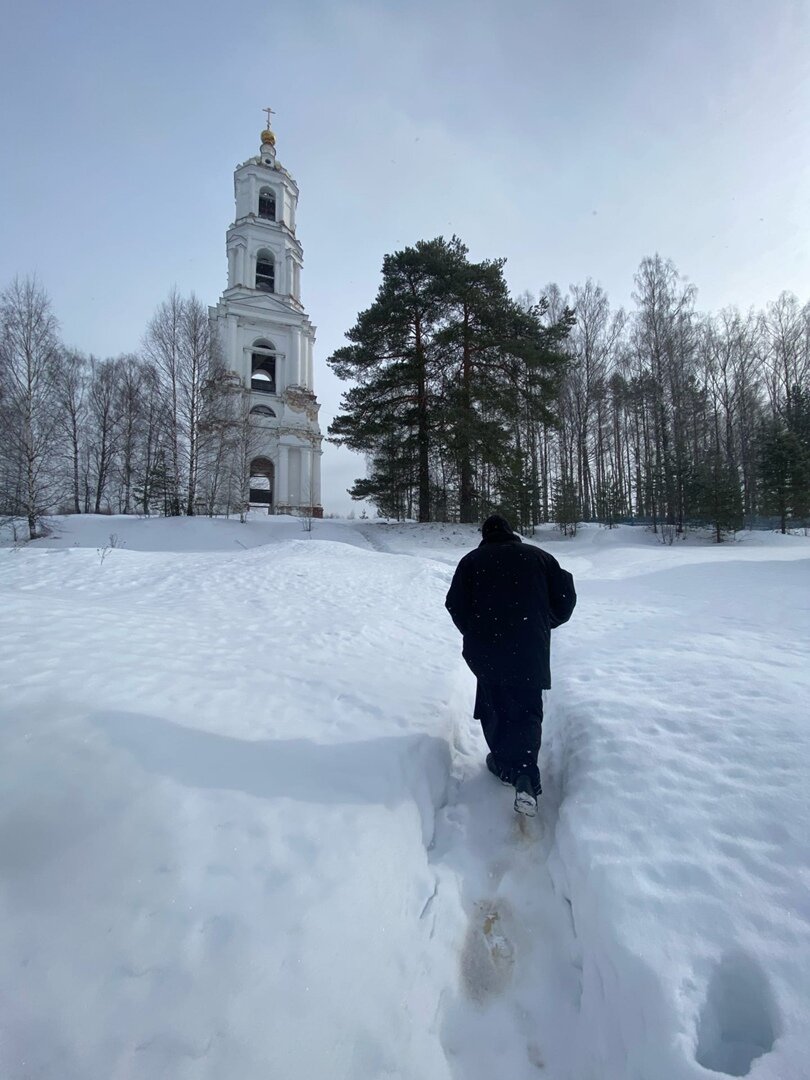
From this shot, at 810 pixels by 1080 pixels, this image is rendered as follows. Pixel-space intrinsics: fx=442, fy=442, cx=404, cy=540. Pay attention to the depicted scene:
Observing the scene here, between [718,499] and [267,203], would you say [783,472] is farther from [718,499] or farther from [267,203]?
[267,203]

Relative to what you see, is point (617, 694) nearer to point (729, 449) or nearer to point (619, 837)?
point (619, 837)

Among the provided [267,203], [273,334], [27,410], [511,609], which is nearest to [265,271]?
[267,203]

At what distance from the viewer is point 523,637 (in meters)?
2.62

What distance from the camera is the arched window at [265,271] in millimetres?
29375

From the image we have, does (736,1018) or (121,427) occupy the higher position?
(121,427)

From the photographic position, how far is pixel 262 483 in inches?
1107

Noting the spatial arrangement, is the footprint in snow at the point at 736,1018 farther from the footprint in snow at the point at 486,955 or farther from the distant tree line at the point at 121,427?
the distant tree line at the point at 121,427

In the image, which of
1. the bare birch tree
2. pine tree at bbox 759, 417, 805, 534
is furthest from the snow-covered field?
pine tree at bbox 759, 417, 805, 534

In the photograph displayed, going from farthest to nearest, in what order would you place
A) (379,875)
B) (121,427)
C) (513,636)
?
(121,427) → (513,636) → (379,875)

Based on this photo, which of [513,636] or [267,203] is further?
[267,203]

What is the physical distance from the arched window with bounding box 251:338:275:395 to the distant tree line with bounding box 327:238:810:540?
11.5m

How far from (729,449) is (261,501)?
1062 inches

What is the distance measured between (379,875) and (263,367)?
31.5 meters

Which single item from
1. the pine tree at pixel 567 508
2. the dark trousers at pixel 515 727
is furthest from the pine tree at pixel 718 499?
the dark trousers at pixel 515 727
